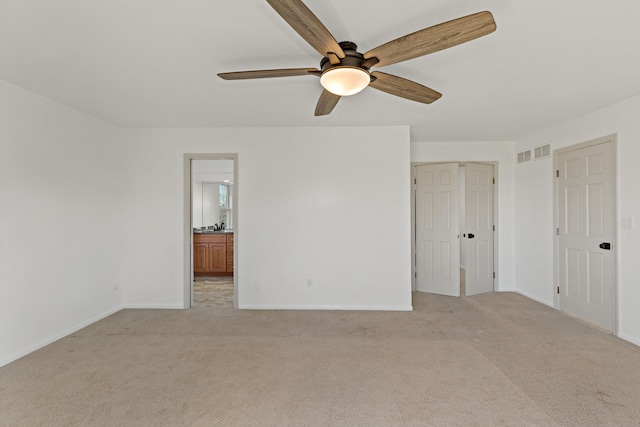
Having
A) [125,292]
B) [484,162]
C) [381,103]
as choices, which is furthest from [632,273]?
[125,292]

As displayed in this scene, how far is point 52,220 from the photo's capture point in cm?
324

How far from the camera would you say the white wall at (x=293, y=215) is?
13.8 ft

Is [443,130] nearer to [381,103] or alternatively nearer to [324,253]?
[381,103]

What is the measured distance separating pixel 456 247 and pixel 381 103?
2.74 m

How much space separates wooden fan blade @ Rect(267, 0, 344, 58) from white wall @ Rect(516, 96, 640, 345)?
336cm

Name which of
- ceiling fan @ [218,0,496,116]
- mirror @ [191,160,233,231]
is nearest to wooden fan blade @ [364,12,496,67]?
ceiling fan @ [218,0,496,116]

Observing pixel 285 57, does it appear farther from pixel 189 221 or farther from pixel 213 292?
pixel 213 292

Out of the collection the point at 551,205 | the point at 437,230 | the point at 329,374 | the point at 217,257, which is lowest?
the point at 329,374

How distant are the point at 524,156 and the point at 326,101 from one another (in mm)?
3943

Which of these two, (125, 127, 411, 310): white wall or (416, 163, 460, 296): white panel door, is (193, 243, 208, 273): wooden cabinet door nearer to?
(125, 127, 411, 310): white wall

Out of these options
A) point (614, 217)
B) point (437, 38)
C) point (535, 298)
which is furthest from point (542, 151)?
point (437, 38)

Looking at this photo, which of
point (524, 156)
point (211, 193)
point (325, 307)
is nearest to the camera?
point (325, 307)

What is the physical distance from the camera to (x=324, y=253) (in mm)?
4266

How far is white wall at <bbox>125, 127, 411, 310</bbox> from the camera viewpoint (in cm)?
422
